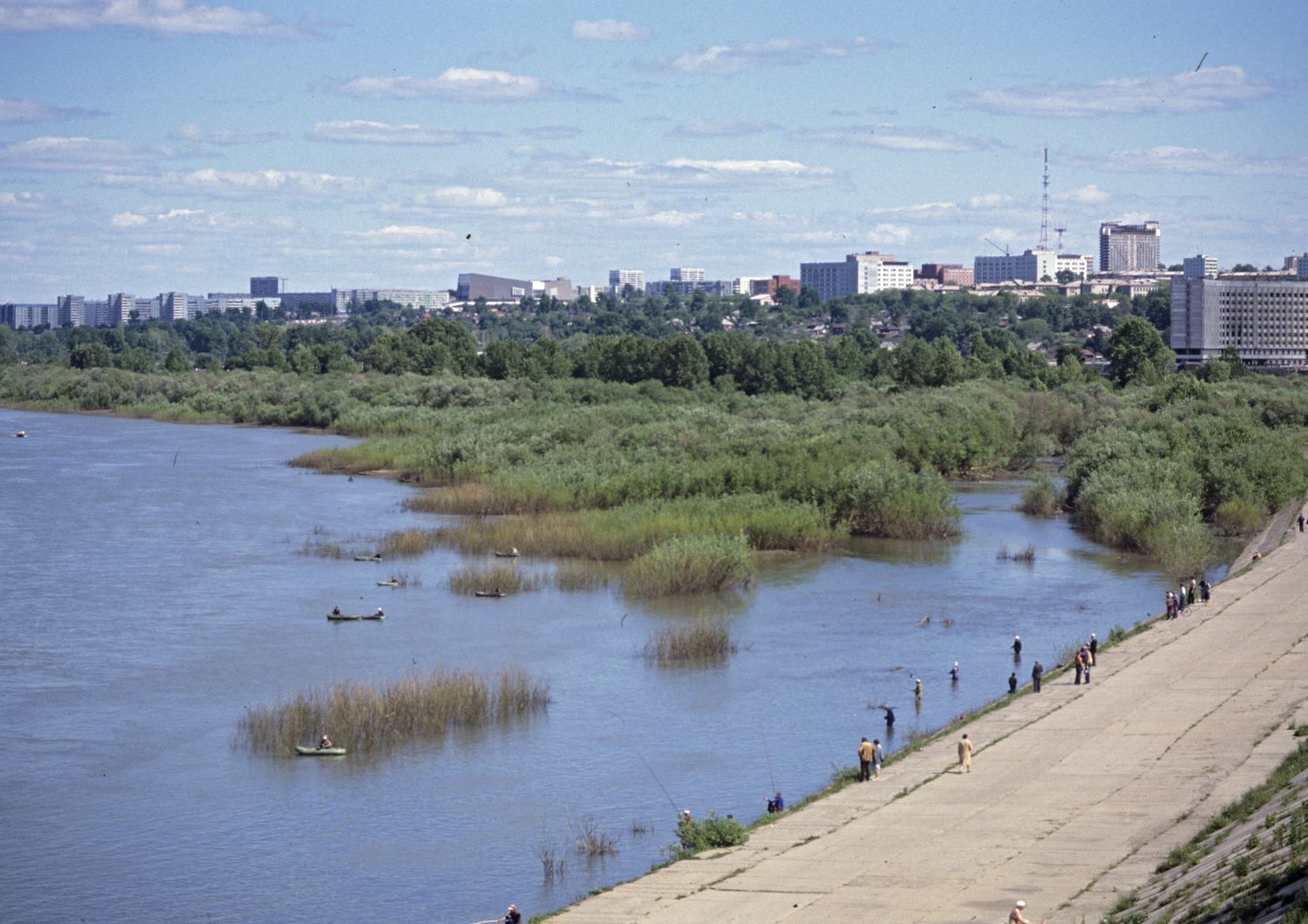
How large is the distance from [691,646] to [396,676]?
25.4 ft

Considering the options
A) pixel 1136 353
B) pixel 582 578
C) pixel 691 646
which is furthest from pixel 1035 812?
pixel 1136 353

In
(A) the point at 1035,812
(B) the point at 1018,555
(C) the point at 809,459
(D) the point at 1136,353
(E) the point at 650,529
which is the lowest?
(A) the point at 1035,812

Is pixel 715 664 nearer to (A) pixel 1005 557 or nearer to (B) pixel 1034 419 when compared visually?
(A) pixel 1005 557

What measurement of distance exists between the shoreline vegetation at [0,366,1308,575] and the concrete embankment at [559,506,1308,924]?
805 inches

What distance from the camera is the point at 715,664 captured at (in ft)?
138

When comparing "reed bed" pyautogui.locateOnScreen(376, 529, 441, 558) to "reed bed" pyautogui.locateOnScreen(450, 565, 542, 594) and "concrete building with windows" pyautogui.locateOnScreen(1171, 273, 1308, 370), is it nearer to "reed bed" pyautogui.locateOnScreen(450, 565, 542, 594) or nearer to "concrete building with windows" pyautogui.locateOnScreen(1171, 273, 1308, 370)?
"reed bed" pyautogui.locateOnScreen(450, 565, 542, 594)

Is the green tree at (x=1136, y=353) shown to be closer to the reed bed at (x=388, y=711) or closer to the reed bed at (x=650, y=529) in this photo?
the reed bed at (x=650, y=529)

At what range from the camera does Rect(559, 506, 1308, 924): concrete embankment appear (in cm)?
2364

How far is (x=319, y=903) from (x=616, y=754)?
9.21 m

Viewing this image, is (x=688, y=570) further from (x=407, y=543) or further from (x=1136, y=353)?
(x=1136, y=353)

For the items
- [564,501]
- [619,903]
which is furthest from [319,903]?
[564,501]

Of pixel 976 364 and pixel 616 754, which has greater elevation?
pixel 976 364

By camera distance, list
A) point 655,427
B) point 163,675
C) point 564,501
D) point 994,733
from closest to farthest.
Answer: point 994,733, point 163,675, point 564,501, point 655,427

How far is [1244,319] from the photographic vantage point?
608ft
